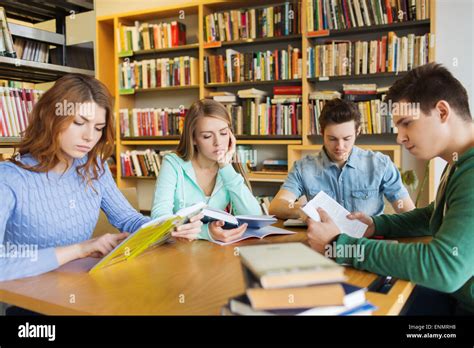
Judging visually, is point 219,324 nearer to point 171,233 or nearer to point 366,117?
point 171,233

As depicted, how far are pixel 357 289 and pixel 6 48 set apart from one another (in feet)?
9.11

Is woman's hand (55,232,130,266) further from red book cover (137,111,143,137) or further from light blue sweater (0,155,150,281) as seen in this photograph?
red book cover (137,111,143,137)

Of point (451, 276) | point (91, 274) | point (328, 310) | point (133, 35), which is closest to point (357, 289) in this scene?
point (328, 310)

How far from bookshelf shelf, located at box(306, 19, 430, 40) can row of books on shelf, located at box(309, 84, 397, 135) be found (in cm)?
44

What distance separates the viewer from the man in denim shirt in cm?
210

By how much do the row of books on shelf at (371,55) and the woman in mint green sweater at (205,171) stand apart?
1756 mm

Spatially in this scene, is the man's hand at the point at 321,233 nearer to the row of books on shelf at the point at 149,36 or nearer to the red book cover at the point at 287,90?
the red book cover at the point at 287,90

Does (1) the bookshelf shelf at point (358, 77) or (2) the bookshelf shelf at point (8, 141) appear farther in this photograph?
(1) the bookshelf shelf at point (358, 77)

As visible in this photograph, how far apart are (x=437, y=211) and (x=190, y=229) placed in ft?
A: 2.54

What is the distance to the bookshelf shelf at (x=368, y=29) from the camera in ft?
10.7

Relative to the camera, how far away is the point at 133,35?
434cm

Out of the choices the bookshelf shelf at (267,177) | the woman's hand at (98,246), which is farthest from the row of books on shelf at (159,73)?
the woman's hand at (98,246)

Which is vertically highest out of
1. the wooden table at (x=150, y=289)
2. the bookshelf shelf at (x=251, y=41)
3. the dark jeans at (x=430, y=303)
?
the bookshelf shelf at (x=251, y=41)

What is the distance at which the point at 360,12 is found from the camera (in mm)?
3391
